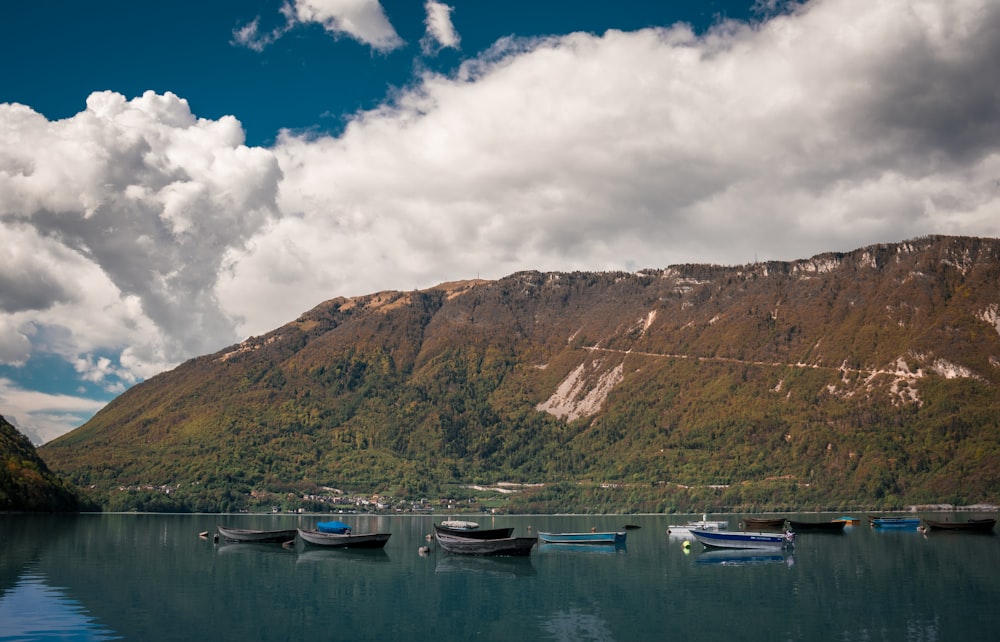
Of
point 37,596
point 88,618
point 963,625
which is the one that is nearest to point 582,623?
point 963,625

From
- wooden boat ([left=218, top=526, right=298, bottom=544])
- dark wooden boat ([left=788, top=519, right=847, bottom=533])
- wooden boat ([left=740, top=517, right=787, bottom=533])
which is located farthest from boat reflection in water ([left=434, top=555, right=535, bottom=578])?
dark wooden boat ([left=788, top=519, right=847, bottom=533])

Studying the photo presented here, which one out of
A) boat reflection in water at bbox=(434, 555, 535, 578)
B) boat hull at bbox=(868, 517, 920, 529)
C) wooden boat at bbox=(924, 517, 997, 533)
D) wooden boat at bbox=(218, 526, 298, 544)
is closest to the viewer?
boat reflection in water at bbox=(434, 555, 535, 578)

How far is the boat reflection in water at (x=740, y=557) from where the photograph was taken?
101 m

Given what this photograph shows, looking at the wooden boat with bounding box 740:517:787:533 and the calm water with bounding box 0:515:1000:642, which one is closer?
the calm water with bounding box 0:515:1000:642

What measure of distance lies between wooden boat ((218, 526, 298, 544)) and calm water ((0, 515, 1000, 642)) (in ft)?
45.6

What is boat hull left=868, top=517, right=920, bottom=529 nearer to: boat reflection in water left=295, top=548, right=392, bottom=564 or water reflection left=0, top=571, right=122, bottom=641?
boat reflection in water left=295, top=548, right=392, bottom=564

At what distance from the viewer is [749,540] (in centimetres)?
11912

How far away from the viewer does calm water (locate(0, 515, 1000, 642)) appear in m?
55.2

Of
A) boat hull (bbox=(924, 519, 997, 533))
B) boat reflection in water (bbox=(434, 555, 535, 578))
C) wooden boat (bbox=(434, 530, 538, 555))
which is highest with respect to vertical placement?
wooden boat (bbox=(434, 530, 538, 555))

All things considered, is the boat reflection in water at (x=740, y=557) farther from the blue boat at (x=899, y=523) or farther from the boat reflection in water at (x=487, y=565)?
the blue boat at (x=899, y=523)

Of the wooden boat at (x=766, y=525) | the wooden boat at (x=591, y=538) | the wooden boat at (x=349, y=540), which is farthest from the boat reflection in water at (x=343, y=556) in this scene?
the wooden boat at (x=766, y=525)

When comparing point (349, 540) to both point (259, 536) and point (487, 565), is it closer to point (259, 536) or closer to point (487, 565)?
point (259, 536)

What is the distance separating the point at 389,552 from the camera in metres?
122

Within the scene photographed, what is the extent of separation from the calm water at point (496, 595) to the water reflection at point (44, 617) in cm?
15
